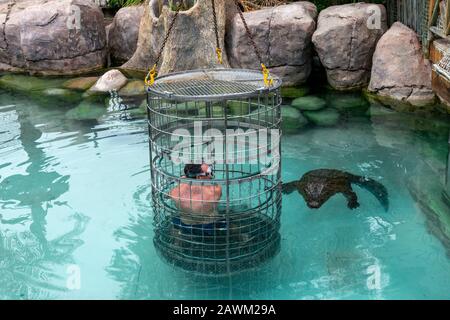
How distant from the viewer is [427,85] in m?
8.12

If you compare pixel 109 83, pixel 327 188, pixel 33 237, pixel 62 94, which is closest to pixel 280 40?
pixel 109 83

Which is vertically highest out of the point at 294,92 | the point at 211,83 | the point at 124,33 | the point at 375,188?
the point at 211,83

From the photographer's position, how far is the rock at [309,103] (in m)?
8.16

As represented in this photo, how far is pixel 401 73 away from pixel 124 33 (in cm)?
491

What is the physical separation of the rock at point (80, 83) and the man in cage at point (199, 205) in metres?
5.09

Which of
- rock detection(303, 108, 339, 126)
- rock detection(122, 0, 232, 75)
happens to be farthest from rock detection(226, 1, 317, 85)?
rock detection(303, 108, 339, 126)

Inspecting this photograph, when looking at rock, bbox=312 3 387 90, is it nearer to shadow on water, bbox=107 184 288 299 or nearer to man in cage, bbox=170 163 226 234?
man in cage, bbox=170 163 226 234

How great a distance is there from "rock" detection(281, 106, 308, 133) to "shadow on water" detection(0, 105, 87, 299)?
2.84m

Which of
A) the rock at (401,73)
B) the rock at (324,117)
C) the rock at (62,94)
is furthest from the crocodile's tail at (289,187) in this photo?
the rock at (62,94)

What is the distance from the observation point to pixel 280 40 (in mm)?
8844

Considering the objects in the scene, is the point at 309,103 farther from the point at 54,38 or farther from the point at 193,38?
the point at 54,38

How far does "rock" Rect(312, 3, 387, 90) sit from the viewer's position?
338 inches
